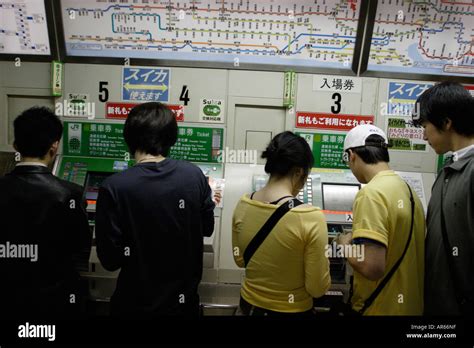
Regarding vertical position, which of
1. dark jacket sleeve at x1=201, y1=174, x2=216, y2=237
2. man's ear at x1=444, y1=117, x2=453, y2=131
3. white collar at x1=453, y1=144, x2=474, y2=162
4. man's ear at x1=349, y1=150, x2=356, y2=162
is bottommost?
dark jacket sleeve at x1=201, y1=174, x2=216, y2=237

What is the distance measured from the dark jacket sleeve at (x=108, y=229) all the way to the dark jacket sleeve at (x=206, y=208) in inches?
15.9

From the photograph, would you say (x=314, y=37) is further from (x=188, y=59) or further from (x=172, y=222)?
(x=172, y=222)

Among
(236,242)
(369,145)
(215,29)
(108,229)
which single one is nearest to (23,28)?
(215,29)

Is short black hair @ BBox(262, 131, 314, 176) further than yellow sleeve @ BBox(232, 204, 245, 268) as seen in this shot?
No

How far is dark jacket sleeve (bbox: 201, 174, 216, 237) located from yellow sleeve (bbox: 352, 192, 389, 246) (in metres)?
0.69

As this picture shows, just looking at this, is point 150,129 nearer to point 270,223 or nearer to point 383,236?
point 270,223

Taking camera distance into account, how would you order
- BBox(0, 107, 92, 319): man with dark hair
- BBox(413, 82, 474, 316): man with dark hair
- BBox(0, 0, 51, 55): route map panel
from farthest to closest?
BBox(0, 0, 51, 55): route map panel, BBox(0, 107, 92, 319): man with dark hair, BBox(413, 82, 474, 316): man with dark hair

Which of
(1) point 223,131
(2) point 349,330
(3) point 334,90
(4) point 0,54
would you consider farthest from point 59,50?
(2) point 349,330

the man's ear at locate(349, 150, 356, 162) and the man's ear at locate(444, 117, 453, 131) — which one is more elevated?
the man's ear at locate(444, 117, 453, 131)

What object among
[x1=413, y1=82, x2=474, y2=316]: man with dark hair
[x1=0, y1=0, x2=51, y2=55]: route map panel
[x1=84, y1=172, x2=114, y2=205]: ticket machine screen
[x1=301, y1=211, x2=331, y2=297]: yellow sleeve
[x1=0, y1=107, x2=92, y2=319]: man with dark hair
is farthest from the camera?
[x1=0, y1=0, x2=51, y2=55]: route map panel

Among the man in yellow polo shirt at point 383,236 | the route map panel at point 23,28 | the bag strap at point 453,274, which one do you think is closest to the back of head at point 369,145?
the man in yellow polo shirt at point 383,236

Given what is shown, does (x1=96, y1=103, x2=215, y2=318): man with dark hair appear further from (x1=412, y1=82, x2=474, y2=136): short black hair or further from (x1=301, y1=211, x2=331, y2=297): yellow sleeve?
(x1=412, y1=82, x2=474, y2=136): short black hair

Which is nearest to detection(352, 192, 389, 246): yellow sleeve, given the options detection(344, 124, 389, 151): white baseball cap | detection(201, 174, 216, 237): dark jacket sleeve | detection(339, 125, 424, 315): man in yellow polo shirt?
detection(339, 125, 424, 315): man in yellow polo shirt

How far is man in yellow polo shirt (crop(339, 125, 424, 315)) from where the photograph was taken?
155cm
